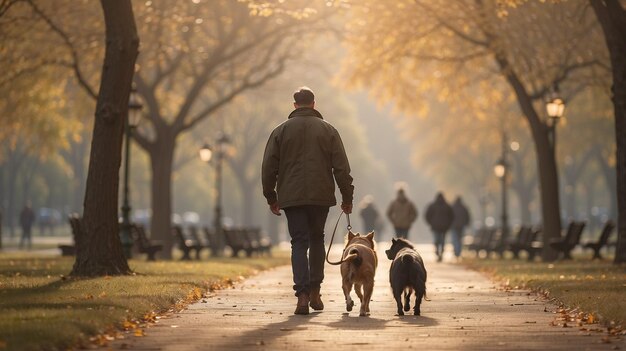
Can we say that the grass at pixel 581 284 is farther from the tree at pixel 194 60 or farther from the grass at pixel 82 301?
the tree at pixel 194 60

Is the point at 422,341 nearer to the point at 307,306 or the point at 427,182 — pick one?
the point at 307,306

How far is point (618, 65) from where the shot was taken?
23375mm

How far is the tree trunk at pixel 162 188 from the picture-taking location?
34688mm

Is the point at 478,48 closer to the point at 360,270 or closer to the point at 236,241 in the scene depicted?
the point at 236,241

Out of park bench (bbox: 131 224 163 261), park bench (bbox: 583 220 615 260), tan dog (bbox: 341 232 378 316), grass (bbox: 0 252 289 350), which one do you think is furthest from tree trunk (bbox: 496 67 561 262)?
tan dog (bbox: 341 232 378 316)

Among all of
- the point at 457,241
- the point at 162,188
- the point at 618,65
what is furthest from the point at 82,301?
the point at 457,241

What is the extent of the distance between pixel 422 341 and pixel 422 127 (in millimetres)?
67909

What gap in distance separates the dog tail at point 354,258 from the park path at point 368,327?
0.55m

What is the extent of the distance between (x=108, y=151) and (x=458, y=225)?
840 inches

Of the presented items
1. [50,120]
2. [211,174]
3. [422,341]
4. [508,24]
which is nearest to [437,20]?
[508,24]

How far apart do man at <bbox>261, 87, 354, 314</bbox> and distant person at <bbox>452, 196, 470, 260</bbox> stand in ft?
76.2

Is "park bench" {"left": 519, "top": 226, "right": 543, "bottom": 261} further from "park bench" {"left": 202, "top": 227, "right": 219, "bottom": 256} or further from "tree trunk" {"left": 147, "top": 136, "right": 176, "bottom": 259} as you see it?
"tree trunk" {"left": 147, "top": 136, "right": 176, "bottom": 259}

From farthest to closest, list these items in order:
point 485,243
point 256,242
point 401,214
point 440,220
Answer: point 485,243 → point 256,242 → point 440,220 → point 401,214

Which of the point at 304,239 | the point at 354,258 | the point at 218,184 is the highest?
the point at 218,184
